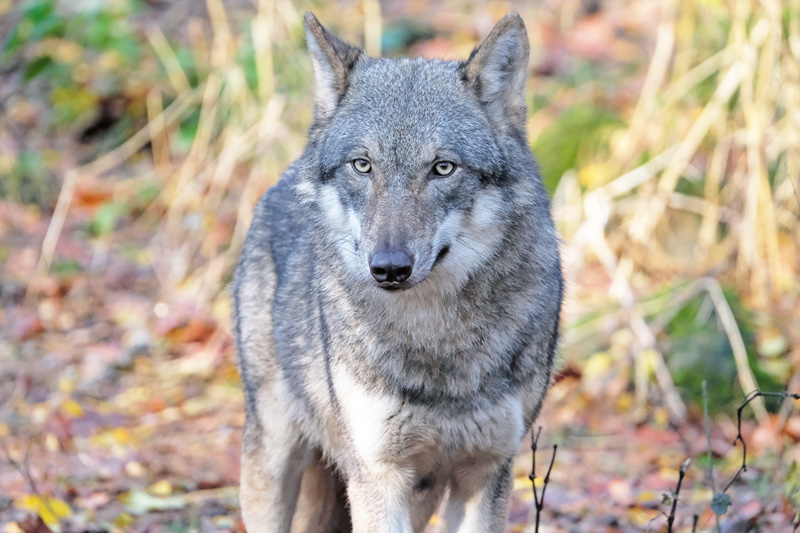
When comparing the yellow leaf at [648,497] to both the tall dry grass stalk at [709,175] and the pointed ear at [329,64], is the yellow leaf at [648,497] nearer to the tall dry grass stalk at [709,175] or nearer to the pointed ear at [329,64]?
the tall dry grass stalk at [709,175]

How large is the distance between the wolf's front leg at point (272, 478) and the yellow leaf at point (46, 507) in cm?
99

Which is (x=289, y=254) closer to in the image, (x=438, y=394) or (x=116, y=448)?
(x=438, y=394)

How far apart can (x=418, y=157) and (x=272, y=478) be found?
6.77ft

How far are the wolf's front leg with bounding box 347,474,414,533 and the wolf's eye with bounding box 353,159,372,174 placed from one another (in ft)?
4.19

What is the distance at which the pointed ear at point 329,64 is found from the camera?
12.3ft

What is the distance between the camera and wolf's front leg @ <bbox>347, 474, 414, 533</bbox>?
3553mm

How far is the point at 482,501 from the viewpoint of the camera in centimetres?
376

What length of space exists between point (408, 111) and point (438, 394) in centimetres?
117

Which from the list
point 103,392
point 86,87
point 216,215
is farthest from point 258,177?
point 86,87

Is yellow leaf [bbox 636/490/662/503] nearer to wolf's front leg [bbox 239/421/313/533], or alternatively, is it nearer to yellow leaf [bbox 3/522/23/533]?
wolf's front leg [bbox 239/421/313/533]

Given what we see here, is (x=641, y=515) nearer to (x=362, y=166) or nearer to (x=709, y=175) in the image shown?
(x=362, y=166)

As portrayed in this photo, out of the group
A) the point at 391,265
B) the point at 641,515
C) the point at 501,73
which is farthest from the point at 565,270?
the point at 391,265

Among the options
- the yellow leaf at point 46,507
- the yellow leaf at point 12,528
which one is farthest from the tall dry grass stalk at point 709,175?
the yellow leaf at point 12,528

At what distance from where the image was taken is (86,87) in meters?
12.2
